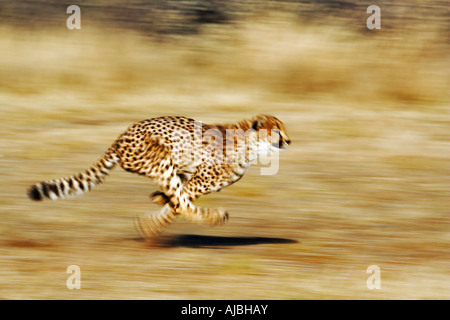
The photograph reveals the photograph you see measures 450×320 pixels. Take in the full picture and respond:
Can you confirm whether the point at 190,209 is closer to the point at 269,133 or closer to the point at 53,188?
the point at 269,133

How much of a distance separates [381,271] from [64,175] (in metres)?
3.73

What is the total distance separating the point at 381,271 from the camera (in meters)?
5.69

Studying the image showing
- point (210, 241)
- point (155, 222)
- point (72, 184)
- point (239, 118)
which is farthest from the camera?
point (239, 118)

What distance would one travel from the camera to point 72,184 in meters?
5.71

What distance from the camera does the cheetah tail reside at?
18.2 feet

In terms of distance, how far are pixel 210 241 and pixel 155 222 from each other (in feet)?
1.60

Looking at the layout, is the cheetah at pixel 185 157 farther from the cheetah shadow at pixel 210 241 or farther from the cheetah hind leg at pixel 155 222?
the cheetah shadow at pixel 210 241

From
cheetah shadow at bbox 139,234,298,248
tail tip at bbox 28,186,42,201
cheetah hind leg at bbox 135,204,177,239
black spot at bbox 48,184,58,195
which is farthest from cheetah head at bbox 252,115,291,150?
tail tip at bbox 28,186,42,201

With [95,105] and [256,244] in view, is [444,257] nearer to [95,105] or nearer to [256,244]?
[256,244]

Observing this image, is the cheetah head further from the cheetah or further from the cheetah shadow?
the cheetah shadow

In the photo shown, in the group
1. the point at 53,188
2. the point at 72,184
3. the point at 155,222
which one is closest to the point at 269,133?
the point at 155,222

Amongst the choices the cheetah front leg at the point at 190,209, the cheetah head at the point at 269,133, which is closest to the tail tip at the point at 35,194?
the cheetah front leg at the point at 190,209

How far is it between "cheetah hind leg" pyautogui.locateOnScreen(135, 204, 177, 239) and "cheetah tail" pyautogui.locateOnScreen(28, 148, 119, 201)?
1.51ft

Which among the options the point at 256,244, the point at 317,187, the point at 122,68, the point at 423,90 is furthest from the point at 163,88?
the point at 256,244
